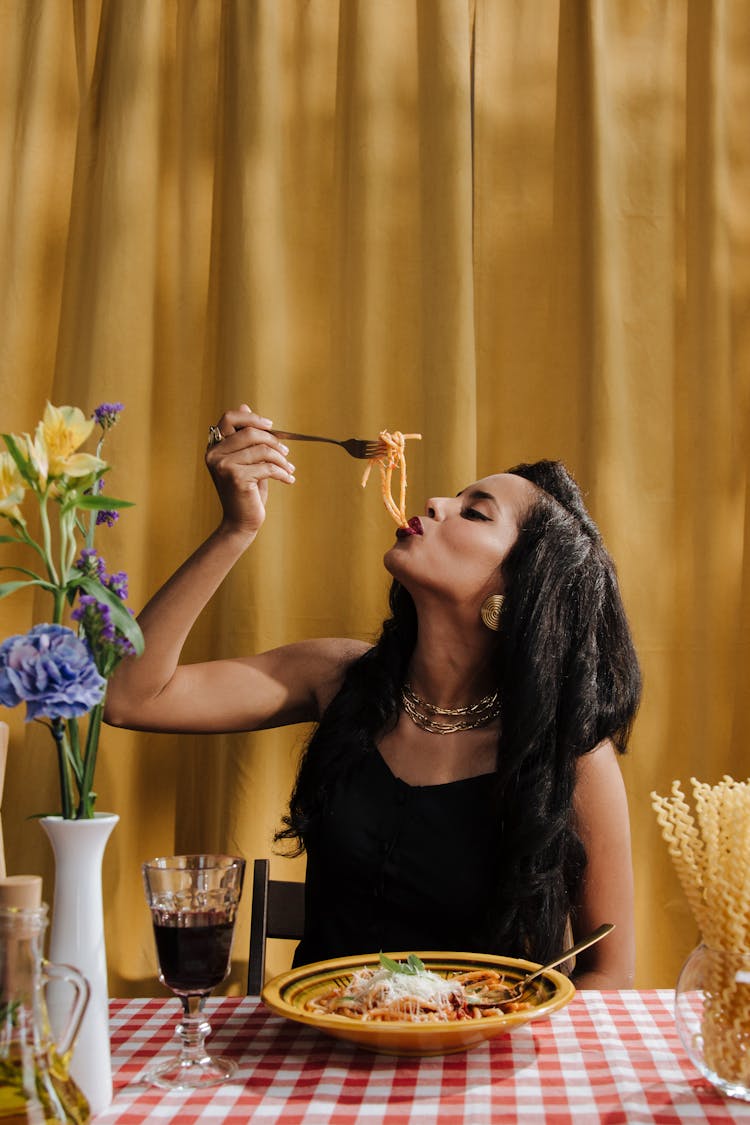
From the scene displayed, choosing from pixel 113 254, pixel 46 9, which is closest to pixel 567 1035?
pixel 113 254

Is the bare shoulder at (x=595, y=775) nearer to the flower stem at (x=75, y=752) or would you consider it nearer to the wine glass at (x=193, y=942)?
the wine glass at (x=193, y=942)

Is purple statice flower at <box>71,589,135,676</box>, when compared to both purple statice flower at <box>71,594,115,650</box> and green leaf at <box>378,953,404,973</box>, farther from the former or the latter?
green leaf at <box>378,953,404,973</box>

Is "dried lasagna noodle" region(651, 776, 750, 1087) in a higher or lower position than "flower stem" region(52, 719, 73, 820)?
lower

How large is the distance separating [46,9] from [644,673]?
1724 millimetres

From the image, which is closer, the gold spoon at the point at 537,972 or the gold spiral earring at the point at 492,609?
the gold spoon at the point at 537,972

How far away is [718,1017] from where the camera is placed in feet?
2.98

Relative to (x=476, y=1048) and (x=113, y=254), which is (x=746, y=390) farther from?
(x=476, y=1048)

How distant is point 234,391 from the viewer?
203 cm

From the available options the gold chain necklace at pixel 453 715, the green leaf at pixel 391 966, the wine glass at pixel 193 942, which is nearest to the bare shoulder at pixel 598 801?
the gold chain necklace at pixel 453 715

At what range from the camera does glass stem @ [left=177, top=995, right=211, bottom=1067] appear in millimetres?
952

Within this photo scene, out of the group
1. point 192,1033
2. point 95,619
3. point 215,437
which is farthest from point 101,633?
point 215,437

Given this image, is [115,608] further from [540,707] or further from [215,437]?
[540,707]

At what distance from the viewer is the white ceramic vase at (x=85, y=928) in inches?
34.4

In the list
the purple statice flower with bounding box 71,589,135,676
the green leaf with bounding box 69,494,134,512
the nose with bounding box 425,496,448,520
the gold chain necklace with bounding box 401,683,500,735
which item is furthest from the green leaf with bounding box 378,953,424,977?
the nose with bounding box 425,496,448,520
